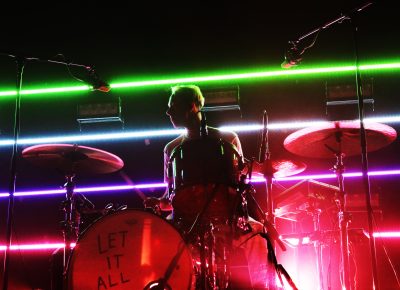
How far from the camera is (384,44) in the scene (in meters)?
5.98

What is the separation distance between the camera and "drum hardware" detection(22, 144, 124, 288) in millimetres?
4473

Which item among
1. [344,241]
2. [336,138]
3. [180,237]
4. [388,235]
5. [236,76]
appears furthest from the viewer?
[236,76]

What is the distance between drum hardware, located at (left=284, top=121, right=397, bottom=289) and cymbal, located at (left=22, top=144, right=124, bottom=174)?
1818mm

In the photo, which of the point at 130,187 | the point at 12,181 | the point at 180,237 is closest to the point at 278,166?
the point at 180,237

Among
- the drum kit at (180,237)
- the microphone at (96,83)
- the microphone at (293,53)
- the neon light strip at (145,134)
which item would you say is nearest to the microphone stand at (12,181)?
the microphone at (96,83)

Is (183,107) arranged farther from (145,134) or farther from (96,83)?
(145,134)

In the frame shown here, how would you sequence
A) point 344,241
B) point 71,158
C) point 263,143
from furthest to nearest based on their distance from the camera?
point 71,158
point 344,241
point 263,143

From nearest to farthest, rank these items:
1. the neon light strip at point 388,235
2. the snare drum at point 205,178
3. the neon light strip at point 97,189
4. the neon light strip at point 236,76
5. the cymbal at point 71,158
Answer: the snare drum at point 205,178, the cymbal at point 71,158, the neon light strip at point 388,235, the neon light strip at point 236,76, the neon light strip at point 97,189

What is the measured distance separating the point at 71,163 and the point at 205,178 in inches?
79.0

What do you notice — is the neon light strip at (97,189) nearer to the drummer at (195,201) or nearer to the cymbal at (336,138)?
the drummer at (195,201)

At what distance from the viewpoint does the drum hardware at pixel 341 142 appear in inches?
168

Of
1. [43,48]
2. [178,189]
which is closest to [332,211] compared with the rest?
[178,189]

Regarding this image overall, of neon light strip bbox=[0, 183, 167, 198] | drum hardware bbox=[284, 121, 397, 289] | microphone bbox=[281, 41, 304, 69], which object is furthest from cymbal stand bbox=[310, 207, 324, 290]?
neon light strip bbox=[0, 183, 167, 198]

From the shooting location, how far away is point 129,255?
3182 millimetres
